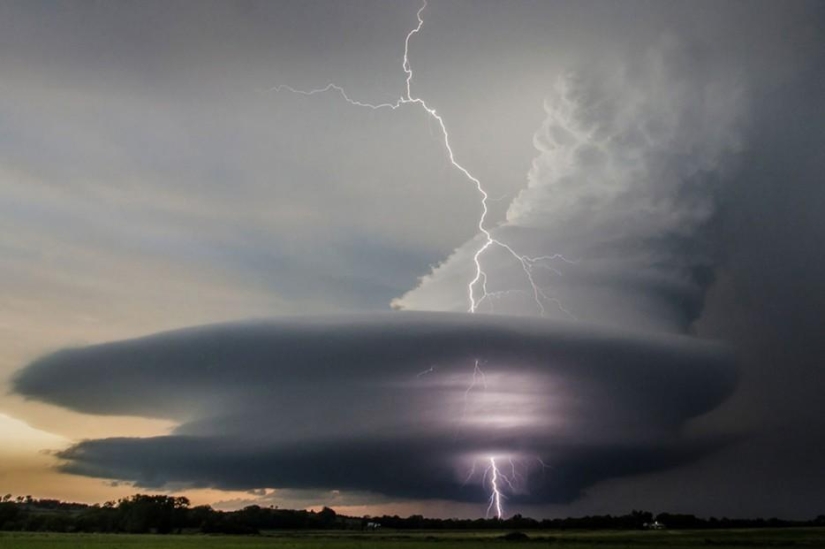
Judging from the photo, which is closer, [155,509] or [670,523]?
[155,509]

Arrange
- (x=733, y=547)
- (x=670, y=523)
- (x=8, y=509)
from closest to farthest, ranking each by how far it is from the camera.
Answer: (x=733, y=547) → (x=8, y=509) → (x=670, y=523)

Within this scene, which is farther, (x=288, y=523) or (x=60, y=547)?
(x=288, y=523)

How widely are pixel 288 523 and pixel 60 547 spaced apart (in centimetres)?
7932

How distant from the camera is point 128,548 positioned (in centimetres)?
6862

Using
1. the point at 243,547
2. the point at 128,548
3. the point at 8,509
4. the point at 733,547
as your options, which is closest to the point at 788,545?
the point at 733,547

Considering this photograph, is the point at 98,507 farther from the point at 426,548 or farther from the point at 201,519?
the point at 426,548

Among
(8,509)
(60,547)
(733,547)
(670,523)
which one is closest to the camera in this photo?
(60,547)

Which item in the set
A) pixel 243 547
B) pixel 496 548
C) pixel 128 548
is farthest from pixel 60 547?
pixel 496 548

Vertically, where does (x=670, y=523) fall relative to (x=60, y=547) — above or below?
above

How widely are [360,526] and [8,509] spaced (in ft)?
190

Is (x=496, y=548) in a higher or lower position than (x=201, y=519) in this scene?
lower

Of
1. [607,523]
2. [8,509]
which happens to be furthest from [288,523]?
[607,523]

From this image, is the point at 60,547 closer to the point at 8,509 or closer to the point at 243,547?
the point at 243,547

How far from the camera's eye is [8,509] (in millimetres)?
126500
